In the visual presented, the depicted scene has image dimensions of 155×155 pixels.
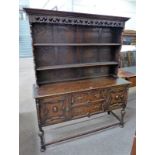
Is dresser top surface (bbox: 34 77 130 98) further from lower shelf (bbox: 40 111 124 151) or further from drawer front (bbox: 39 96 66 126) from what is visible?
lower shelf (bbox: 40 111 124 151)

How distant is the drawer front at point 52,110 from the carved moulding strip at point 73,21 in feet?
2.96

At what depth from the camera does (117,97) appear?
2.09 metres

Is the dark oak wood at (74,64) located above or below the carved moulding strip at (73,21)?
below

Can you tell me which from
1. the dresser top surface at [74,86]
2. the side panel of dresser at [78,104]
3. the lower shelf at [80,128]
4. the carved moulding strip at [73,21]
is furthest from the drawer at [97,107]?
the carved moulding strip at [73,21]

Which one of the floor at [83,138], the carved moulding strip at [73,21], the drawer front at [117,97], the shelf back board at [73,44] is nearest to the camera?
the carved moulding strip at [73,21]

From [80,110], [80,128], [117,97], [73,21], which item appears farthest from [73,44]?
[80,128]

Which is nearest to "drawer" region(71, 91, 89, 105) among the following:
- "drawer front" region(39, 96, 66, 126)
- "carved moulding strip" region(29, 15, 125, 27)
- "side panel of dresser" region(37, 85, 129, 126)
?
"side panel of dresser" region(37, 85, 129, 126)

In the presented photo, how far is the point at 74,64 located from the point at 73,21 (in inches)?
22.9

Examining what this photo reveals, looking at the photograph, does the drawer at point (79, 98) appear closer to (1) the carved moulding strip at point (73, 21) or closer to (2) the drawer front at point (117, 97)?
(2) the drawer front at point (117, 97)

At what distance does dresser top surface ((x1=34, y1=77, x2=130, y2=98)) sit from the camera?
170 centimetres

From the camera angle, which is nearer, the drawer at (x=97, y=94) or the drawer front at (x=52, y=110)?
the drawer front at (x=52, y=110)

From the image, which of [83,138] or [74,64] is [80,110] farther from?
[74,64]

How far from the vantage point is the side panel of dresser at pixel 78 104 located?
169 cm
